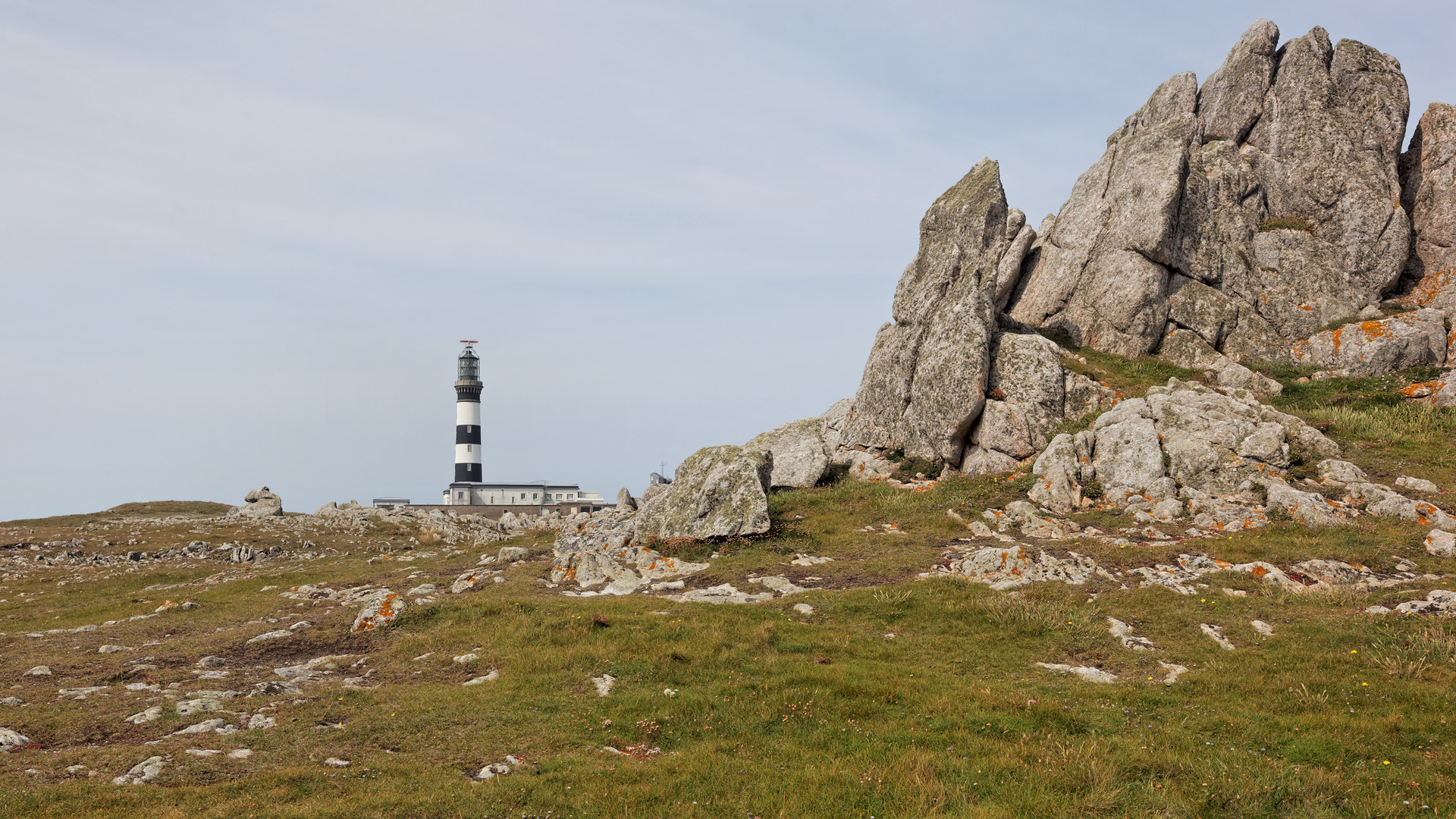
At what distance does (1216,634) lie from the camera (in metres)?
19.0

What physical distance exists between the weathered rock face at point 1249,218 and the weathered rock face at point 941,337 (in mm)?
9325

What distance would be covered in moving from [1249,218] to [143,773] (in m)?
62.0

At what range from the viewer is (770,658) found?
1836 centimetres

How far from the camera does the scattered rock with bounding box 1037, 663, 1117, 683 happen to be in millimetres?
17094

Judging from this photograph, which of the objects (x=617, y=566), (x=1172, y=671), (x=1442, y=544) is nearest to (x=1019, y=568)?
(x=1172, y=671)

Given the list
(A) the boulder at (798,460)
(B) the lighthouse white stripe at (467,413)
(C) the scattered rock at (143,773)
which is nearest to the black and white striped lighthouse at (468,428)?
(B) the lighthouse white stripe at (467,413)

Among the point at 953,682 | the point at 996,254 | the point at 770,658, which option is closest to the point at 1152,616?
the point at 953,682

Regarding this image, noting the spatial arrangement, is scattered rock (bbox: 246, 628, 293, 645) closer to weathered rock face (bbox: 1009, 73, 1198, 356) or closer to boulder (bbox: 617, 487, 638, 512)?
boulder (bbox: 617, 487, 638, 512)

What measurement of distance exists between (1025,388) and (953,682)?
25794 mm

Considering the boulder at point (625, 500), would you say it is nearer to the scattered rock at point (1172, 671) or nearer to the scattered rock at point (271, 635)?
the scattered rock at point (271, 635)

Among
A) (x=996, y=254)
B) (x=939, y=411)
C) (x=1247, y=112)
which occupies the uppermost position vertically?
(x=1247, y=112)

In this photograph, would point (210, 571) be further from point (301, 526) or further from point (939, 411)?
point (939, 411)

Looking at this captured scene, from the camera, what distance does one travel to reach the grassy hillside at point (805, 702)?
38.7 ft

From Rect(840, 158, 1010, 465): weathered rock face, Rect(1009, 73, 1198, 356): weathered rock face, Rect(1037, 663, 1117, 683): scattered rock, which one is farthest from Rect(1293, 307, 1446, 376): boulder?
Rect(1037, 663, 1117, 683): scattered rock
